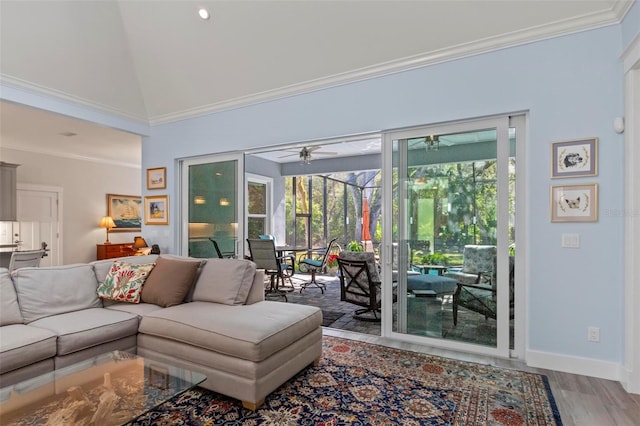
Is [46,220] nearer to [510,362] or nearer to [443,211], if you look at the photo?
[443,211]

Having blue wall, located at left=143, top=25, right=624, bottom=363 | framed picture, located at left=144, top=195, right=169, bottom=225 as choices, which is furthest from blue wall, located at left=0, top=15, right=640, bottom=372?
framed picture, located at left=144, top=195, right=169, bottom=225

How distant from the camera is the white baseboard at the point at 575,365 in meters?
2.64

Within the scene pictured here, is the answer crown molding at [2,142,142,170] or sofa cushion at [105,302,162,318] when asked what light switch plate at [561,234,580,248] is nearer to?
sofa cushion at [105,302,162,318]

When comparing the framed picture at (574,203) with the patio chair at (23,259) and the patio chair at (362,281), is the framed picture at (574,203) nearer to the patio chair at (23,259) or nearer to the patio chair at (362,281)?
the patio chair at (362,281)

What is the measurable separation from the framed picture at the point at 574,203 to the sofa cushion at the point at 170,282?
10.6ft

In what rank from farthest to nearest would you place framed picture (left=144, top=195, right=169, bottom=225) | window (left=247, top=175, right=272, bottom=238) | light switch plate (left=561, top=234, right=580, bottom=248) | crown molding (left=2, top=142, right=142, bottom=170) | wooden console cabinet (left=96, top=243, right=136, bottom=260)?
window (left=247, top=175, right=272, bottom=238) < wooden console cabinet (left=96, top=243, right=136, bottom=260) < crown molding (left=2, top=142, right=142, bottom=170) < framed picture (left=144, top=195, right=169, bottom=225) < light switch plate (left=561, top=234, right=580, bottom=248)

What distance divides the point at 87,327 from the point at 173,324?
638 millimetres

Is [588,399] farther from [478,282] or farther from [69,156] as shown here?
[69,156]

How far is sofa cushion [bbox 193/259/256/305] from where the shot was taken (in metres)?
3.04

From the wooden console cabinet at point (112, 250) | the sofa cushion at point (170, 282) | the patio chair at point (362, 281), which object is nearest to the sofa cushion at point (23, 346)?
the sofa cushion at point (170, 282)

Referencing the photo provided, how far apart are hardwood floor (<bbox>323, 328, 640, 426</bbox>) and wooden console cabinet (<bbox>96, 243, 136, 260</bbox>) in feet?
24.4

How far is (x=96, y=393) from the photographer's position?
181 cm

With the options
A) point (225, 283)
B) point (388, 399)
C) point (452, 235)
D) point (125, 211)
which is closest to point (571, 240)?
point (452, 235)

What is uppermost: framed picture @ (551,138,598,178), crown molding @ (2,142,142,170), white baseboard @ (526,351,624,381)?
crown molding @ (2,142,142,170)
